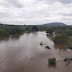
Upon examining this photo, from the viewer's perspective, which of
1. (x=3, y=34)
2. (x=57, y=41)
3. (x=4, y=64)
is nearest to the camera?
(x=4, y=64)

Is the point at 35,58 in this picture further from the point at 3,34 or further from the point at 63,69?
the point at 3,34

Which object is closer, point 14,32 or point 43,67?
point 43,67

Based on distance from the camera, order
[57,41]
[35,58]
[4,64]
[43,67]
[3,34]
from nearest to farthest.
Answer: [43,67], [4,64], [35,58], [57,41], [3,34]

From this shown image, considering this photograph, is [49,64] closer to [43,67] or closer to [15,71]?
[43,67]

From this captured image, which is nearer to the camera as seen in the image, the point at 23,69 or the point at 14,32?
the point at 23,69

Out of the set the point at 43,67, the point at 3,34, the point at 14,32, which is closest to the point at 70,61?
the point at 43,67

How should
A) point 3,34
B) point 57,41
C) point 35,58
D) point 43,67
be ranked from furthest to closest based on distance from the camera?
point 3,34
point 57,41
point 35,58
point 43,67

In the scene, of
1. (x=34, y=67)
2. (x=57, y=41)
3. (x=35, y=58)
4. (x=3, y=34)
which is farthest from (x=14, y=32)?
(x=34, y=67)

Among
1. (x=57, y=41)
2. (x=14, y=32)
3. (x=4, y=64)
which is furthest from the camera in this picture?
(x=14, y=32)

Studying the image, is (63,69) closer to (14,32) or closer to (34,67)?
(34,67)
